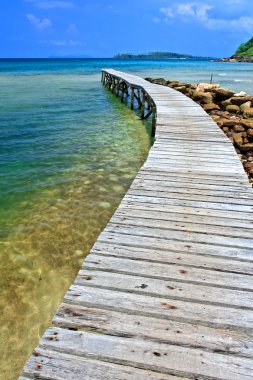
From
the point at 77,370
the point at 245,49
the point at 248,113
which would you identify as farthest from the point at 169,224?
the point at 245,49

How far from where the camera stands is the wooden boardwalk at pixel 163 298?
2.12 meters

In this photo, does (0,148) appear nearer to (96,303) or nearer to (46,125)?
(46,125)

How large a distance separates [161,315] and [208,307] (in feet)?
1.36

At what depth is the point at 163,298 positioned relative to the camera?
2.70 meters

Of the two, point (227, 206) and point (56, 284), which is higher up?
point (227, 206)

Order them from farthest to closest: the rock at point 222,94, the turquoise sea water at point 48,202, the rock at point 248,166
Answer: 1. the rock at point 222,94
2. the rock at point 248,166
3. the turquoise sea water at point 48,202

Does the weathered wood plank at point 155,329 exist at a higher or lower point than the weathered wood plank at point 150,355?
higher

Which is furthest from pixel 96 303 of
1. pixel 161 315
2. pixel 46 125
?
pixel 46 125

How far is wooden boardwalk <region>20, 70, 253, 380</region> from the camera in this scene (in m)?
2.12

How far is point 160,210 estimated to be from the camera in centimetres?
430

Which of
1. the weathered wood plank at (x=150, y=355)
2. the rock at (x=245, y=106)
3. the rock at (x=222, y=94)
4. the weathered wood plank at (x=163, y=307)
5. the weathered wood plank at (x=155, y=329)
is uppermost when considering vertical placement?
the rock at (x=222, y=94)

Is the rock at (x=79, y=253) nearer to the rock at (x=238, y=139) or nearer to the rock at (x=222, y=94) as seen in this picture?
the rock at (x=238, y=139)

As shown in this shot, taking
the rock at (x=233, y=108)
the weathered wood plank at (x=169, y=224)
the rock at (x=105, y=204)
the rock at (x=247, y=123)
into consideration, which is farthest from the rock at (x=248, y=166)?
the rock at (x=233, y=108)

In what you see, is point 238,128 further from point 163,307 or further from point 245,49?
point 245,49
